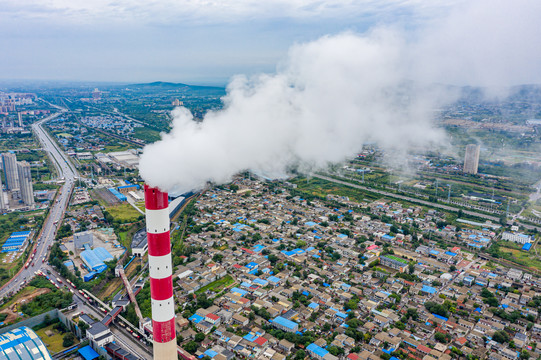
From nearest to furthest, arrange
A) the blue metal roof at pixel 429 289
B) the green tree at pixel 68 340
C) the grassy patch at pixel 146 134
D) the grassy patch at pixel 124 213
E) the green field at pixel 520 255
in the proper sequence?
the green tree at pixel 68 340 → the blue metal roof at pixel 429 289 → the green field at pixel 520 255 → the grassy patch at pixel 124 213 → the grassy patch at pixel 146 134

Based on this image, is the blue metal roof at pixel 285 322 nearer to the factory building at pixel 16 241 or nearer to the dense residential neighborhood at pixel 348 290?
the dense residential neighborhood at pixel 348 290

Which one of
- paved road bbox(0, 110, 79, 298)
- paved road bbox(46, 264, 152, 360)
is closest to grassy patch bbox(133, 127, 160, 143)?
paved road bbox(0, 110, 79, 298)

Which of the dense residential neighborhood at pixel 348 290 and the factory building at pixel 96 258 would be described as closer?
the dense residential neighborhood at pixel 348 290

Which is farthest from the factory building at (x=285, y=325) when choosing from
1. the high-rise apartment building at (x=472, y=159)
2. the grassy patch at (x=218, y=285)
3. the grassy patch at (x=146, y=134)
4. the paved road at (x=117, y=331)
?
the grassy patch at (x=146, y=134)

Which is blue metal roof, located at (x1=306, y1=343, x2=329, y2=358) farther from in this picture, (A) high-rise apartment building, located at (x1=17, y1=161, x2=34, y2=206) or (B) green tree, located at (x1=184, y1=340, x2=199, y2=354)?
(A) high-rise apartment building, located at (x1=17, y1=161, x2=34, y2=206)

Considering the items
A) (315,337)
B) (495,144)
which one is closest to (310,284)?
(315,337)

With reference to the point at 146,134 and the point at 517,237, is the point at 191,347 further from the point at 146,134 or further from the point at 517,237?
the point at 146,134
